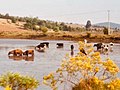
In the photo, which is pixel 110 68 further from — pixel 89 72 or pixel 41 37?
pixel 41 37

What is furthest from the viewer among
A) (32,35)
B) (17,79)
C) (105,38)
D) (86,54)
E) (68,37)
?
(32,35)

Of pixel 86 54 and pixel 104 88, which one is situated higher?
pixel 86 54

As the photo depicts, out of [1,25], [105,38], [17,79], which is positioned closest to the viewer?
[17,79]

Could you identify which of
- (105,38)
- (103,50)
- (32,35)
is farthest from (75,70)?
(32,35)

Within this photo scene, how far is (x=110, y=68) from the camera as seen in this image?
11.5 metres

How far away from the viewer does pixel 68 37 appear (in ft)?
273

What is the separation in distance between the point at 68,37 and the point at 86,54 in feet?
233

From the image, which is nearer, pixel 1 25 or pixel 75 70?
pixel 75 70

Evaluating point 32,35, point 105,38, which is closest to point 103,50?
point 105,38

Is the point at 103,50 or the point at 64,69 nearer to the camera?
the point at 64,69

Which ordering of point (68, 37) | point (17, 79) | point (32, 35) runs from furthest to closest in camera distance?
1. point (32, 35)
2. point (68, 37)
3. point (17, 79)

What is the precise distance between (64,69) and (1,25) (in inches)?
4430

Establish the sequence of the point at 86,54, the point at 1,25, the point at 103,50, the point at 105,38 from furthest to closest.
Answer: the point at 1,25
the point at 105,38
the point at 103,50
the point at 86,54

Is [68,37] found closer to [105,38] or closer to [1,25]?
[105,38]
